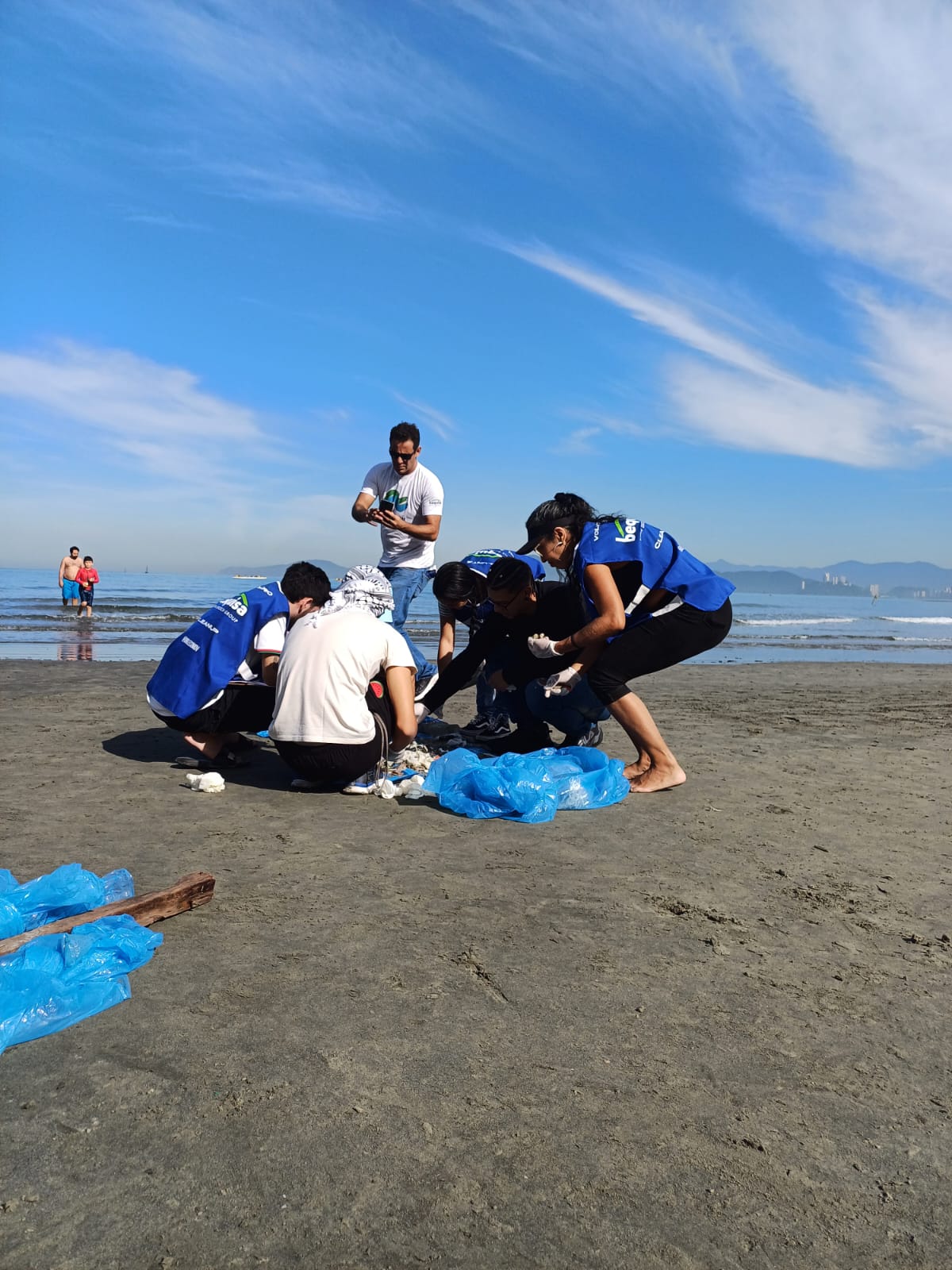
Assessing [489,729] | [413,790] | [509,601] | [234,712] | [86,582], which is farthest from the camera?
[86,582]

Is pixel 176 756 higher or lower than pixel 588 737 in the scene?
lower

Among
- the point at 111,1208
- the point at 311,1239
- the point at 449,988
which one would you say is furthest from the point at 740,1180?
the point at 111,1208

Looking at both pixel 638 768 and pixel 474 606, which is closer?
pixel 638 768

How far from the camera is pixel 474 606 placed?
5953 millimetres

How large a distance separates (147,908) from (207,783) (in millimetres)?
1970

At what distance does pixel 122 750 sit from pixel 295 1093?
432 centimetres

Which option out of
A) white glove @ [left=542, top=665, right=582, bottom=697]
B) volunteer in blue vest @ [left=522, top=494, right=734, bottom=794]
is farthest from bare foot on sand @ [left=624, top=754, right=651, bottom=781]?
white glove @ [left=542, top=665, right=582, bottom=697]

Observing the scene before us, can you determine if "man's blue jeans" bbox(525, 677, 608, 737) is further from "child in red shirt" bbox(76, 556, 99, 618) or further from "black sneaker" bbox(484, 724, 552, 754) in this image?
"child in red shirt" bbox(76, 556, 99, 618)

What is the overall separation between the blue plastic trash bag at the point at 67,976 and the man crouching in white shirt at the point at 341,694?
1843mm

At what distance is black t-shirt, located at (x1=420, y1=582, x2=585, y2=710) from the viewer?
18.8ft

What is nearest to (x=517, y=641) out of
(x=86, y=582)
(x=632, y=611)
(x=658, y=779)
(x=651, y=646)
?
(x=632, y=611)

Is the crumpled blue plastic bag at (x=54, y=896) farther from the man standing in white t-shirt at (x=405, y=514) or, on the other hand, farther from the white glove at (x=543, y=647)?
the man standing in white t-shirt at (x=405, y=514)

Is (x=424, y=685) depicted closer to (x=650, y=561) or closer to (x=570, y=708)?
(x=570, y=708)

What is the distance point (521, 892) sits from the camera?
10.9ft
